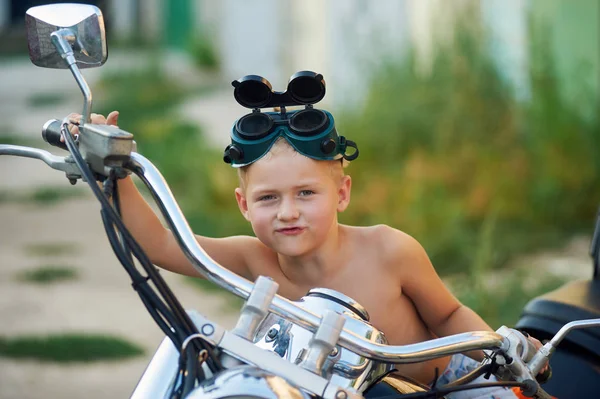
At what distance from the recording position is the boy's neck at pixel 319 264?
225 centimetres

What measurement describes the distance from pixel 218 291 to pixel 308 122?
412 centimetres

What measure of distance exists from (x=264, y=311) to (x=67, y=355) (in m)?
3.78

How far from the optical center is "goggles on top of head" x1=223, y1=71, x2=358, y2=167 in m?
1.94

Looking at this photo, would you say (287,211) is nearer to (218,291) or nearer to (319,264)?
(319,264)

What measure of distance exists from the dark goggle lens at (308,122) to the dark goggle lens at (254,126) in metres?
0.05

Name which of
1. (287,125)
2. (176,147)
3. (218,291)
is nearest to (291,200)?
(287,125)

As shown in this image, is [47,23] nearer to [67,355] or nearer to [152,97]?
[67,355]

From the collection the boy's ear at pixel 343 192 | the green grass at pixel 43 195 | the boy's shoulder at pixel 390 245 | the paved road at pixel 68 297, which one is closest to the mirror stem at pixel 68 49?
the boy's ear at pixel 343 192

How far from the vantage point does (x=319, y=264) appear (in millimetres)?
2262

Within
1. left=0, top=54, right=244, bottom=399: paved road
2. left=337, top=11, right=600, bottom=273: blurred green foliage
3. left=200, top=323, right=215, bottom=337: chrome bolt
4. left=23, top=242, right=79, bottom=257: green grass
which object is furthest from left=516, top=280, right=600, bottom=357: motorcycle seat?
left=23, top=242, right=79, bottom=257: green grass

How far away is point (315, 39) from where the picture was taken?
32.4 feet

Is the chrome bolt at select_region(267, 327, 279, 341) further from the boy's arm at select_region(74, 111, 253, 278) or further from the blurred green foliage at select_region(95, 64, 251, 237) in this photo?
the blurred green foliage at select_region(95, 64, 251, 237)

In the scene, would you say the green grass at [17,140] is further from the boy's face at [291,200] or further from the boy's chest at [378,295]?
the boy's face at [291,200]

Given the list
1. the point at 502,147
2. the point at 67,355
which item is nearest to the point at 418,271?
the point at 67,355
